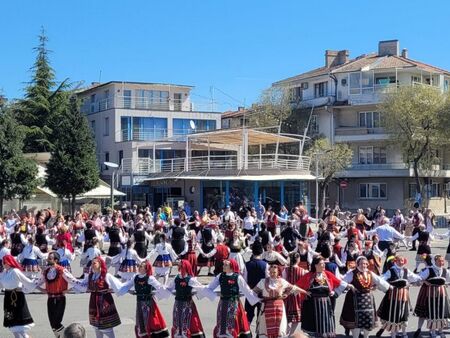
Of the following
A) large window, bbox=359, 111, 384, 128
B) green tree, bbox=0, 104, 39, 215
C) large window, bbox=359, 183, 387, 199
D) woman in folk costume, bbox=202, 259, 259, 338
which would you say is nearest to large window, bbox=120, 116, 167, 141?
green tree, bbox=0, 104, 39, 215

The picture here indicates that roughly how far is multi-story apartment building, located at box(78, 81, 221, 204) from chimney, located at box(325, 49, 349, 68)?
1215 cm

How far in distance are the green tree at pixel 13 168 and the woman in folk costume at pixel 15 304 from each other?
2905cm

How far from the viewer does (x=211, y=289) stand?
1016 centimetres

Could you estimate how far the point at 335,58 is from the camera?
62500 millimetres

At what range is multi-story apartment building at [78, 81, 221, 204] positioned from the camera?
52.4 meters

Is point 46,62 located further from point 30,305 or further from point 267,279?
point 267,279

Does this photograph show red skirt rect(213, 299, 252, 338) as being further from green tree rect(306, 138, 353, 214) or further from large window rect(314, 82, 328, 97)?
large window rect(314, 82, 328, 97)

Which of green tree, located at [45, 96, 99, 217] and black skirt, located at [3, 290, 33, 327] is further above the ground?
green tree, located at [45, 96, 99, 217]

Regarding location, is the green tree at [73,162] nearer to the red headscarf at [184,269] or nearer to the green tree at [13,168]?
the green tree at [13,168]

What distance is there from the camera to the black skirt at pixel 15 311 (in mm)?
10648

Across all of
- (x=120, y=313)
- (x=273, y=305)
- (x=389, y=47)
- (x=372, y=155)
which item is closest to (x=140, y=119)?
(x=372, y=155)

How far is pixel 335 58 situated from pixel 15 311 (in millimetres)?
54826

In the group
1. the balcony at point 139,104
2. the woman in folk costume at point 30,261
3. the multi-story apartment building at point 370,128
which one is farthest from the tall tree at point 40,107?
the woman in folk costume at point 30,261

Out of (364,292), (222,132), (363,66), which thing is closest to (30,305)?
(364,292)
